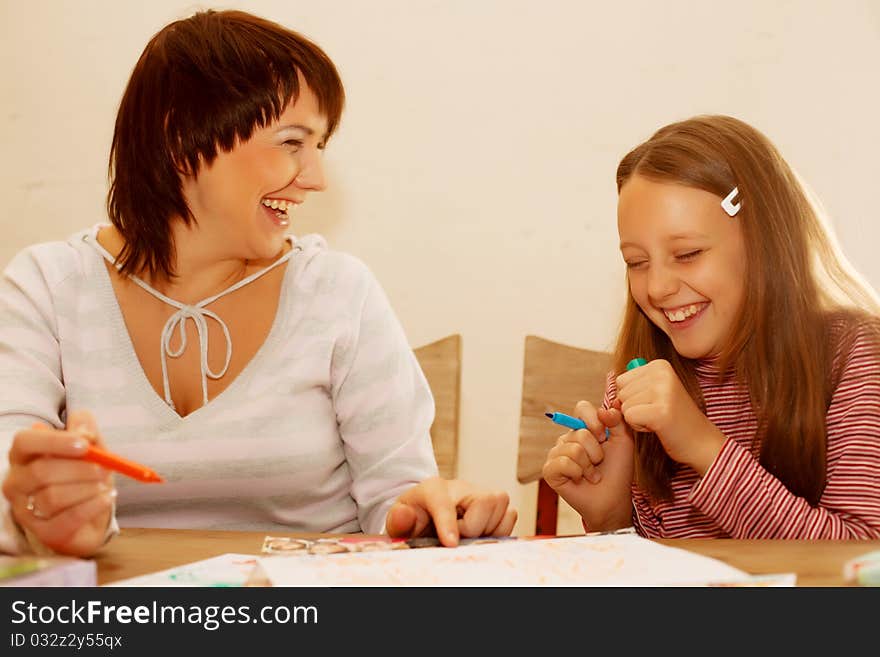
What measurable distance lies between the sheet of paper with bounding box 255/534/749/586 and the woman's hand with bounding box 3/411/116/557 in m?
0.15

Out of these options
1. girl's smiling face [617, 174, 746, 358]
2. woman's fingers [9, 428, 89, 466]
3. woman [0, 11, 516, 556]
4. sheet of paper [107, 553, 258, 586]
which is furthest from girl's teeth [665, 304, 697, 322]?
woman's fingers [9, 428, 89, 466]

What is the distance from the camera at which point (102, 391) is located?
4.03 feet

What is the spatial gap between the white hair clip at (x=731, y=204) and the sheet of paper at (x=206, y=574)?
0.76m

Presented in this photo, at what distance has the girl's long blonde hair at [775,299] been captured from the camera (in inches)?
46.4

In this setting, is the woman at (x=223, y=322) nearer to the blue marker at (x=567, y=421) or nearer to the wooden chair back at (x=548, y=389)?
the blue marker at (x=567, y=421)

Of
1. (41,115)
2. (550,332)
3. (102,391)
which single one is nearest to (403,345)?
(102,391)

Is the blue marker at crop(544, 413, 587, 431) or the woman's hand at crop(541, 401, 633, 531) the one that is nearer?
the blue marker at crop(544, 413, 587, 431)

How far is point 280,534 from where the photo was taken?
0.97 m

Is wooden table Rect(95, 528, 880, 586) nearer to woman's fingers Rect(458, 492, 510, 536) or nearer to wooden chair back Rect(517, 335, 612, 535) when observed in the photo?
woman's fingers Rect(458, 492, 510, 536)

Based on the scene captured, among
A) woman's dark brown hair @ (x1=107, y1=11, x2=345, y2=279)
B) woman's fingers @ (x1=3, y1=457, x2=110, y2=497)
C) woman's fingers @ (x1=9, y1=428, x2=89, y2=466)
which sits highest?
woman's dark brown hair @ (x1=107, y1=11, x2=345, y2=279)

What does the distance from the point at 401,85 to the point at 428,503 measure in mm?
1307

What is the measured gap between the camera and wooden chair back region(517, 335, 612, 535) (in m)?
1.70

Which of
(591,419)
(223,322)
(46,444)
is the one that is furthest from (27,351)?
(591,419)

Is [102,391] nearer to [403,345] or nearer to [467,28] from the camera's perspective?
[403,345]
